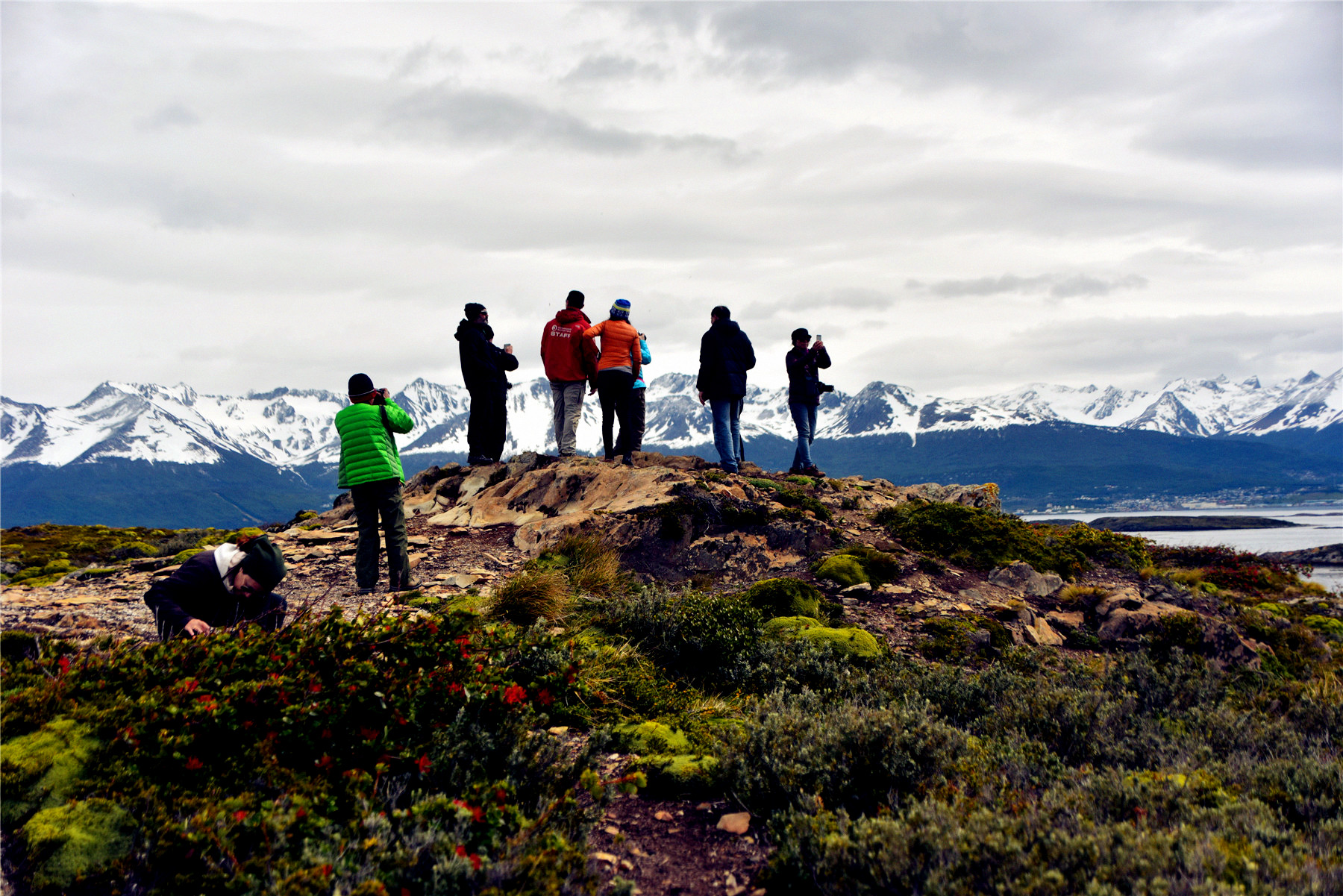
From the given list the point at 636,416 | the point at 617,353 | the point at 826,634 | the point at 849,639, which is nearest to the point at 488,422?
the point at 636,416

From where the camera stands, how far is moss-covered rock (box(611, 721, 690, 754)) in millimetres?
5465

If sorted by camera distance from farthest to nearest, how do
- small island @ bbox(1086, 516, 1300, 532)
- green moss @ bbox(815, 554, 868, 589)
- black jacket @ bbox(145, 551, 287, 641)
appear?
small island @ bbox(1086, 516, 1300, 532)
green moss @ bbox(815, 554, 868, 589)
black jacket @ bbox(145, 551, 287, 641)

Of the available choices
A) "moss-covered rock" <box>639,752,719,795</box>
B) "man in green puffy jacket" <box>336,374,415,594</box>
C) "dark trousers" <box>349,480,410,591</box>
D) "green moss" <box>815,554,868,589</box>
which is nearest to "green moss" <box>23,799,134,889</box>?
"moss-covered rock" <box>639,752,719,795</box>

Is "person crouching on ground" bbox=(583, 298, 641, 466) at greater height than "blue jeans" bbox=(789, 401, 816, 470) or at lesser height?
greater

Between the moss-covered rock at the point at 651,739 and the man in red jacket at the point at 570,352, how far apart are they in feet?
33.5

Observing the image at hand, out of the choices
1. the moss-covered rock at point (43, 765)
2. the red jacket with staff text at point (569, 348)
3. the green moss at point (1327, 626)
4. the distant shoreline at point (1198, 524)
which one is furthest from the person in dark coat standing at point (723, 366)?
the distant shoreline at point (1198, 524)

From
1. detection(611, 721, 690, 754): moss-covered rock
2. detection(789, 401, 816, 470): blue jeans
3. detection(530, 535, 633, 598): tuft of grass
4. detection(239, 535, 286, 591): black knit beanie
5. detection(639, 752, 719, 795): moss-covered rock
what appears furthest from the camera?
detection(789, 401, 816, 470): blue jeans

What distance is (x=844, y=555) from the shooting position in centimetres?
1195

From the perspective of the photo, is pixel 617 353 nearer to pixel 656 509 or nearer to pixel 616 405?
pixel 616 405

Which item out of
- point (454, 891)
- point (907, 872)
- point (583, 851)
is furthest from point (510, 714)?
point (907, 872)

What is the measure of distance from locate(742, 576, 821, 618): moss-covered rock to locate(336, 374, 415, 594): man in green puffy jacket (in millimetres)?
4884

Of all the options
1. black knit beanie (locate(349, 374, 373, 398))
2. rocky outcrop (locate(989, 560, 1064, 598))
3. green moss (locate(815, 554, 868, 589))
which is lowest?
rocky outcrop (locate(989, 560, 1064, 598))

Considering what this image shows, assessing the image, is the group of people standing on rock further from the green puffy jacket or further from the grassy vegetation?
the grassy vegetation

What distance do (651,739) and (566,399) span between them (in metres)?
11.1
